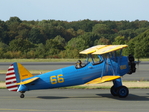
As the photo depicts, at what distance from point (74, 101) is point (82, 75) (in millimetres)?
1561

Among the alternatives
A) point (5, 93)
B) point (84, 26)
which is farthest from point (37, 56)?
point (84, 26)

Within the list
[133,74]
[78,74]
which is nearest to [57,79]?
[78,74]

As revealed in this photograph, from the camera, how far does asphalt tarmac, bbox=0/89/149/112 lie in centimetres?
1270

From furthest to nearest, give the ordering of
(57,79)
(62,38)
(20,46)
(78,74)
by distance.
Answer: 1. (62,38)
2. (20,46)
3. (78,74)
4. (57,79)

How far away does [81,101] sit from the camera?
14.5 m

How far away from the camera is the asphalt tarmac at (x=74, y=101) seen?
12.7 m

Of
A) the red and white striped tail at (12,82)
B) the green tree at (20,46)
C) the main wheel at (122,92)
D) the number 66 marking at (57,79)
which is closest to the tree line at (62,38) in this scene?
the green tree at (20,46)

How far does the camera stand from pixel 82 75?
51.3 feet

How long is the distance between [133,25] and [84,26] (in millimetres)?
20871

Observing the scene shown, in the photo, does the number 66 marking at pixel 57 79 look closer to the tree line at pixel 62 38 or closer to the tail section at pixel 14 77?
the tail section at pixel 14 77

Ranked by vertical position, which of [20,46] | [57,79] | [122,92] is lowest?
[122,92]

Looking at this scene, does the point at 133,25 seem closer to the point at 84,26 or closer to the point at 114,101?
the point at 84,26

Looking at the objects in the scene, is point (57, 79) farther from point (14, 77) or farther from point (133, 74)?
point (133, 74)

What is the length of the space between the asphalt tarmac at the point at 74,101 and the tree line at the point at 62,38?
9.77 metres
